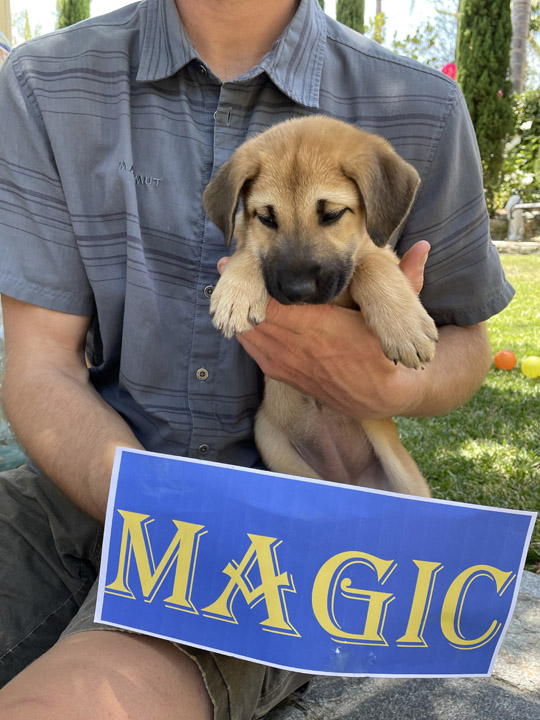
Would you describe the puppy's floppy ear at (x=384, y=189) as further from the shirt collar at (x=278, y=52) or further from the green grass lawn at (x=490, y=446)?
the green grass lawn at (x=490, y=446)

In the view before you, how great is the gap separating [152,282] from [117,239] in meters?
0.18

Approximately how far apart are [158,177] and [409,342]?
0.96 metres

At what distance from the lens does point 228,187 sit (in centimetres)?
225

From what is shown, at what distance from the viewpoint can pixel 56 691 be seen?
5.33ft

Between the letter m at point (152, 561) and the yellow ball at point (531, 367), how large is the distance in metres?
5.94

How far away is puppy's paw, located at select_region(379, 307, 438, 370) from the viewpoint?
2137mm

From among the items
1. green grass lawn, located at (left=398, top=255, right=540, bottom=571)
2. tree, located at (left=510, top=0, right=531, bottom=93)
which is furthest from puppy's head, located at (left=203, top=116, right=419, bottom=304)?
tree, located at (left=510, top=0, right=531, bottom=93)

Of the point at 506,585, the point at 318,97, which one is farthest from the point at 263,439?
the point at 318,97

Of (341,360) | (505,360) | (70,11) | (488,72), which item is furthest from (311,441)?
(70,11)

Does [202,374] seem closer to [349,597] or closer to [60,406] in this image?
[60,406]

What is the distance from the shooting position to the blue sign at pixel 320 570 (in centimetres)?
173

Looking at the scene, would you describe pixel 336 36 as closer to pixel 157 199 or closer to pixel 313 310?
pixel 157 199

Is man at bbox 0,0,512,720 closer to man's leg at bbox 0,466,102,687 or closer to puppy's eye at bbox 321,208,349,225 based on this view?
man's leg at bbox 0,466,102,687

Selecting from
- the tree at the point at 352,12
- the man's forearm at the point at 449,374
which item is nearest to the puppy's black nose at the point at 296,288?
the man's forearm at the point at 449,374
